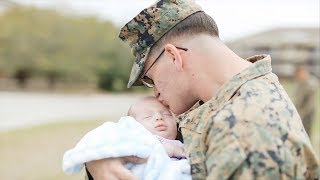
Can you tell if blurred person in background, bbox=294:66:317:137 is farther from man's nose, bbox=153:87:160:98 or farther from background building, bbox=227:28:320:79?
background building, bbox=227:28:320:79

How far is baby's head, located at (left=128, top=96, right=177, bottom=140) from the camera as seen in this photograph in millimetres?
2988

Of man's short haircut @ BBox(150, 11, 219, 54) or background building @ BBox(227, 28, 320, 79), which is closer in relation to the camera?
man's short haircut @ BBox(150, 11, 219, 54)

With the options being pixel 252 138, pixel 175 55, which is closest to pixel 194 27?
pixel 175 55

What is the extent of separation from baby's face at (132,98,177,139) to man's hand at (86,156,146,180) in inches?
11.2

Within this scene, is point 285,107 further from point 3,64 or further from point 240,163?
point 3,64

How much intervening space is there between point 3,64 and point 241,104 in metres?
43.6

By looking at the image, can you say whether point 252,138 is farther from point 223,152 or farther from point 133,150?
point 133,150

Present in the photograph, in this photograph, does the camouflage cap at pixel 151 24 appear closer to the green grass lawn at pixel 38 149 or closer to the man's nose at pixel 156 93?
the man's nose at pixel 156 93

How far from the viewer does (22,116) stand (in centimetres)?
2406

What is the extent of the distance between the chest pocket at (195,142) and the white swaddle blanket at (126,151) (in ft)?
0.19

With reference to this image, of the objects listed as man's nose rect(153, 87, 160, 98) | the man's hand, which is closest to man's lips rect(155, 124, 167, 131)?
man's nose rect(153, 87, 160, 98)

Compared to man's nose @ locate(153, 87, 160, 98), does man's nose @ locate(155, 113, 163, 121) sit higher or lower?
lower

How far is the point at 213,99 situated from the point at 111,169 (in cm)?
48

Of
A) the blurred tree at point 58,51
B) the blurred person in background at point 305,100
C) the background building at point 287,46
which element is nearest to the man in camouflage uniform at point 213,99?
the blurred person in background at point 305,100
